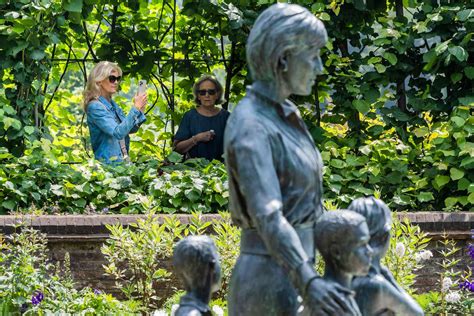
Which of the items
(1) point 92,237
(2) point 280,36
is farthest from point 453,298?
(2) point 280,36

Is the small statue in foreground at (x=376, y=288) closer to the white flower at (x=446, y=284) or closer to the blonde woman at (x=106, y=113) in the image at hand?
the white flower at (x=446, y=284)

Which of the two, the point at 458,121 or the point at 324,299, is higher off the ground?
the point at 324,299

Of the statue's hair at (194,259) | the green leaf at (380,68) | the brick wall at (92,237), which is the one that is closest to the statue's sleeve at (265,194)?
the statue's hair at (194,259)

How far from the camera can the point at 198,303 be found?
4793 mm

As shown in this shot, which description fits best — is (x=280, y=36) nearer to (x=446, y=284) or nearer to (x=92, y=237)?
(x=446, y=284)

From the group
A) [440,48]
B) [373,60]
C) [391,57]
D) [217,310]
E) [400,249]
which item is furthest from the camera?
[373,60]

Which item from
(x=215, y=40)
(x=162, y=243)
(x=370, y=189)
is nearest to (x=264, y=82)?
(x=162, y=243)

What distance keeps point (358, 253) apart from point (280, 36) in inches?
30.6

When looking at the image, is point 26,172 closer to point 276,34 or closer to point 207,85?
point 207,85

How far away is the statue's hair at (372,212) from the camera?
492cm

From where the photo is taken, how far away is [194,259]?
478cm

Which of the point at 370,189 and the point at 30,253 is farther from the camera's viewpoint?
the point at 370,189

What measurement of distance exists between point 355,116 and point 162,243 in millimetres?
3576

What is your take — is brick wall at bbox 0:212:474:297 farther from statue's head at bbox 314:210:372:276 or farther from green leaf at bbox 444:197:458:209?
statue's head at bbox 314:210:372:276
